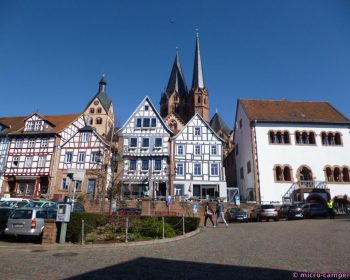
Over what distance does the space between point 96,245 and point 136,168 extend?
25839 millimetres

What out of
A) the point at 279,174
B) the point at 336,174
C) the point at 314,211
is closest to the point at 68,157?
the point at 279,174

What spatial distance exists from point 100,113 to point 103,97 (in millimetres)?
6071

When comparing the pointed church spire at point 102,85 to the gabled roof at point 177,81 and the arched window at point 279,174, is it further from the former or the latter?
the arched window at point 279,174

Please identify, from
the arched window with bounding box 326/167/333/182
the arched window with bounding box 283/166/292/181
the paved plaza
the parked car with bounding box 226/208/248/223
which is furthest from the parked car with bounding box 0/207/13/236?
the arched window with bounding box 326/167/333/182

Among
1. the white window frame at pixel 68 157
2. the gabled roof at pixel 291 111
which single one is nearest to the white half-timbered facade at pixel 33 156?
the white window frame at pixel 68 157

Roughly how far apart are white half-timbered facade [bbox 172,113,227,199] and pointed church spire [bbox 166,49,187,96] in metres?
34.8

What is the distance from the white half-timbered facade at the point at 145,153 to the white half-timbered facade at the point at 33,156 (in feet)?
32.8

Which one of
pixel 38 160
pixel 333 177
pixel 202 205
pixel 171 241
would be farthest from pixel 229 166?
pixel 171 241

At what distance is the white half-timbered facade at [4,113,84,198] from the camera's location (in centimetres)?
3856

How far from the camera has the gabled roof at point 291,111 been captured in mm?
36219

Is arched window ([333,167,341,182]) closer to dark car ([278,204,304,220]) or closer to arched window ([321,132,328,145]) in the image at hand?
arched window ([321,132,328,145])

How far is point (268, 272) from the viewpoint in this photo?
6844 mm

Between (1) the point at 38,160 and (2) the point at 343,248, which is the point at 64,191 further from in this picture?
(2) the point at 343,248

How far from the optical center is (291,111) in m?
38.6
